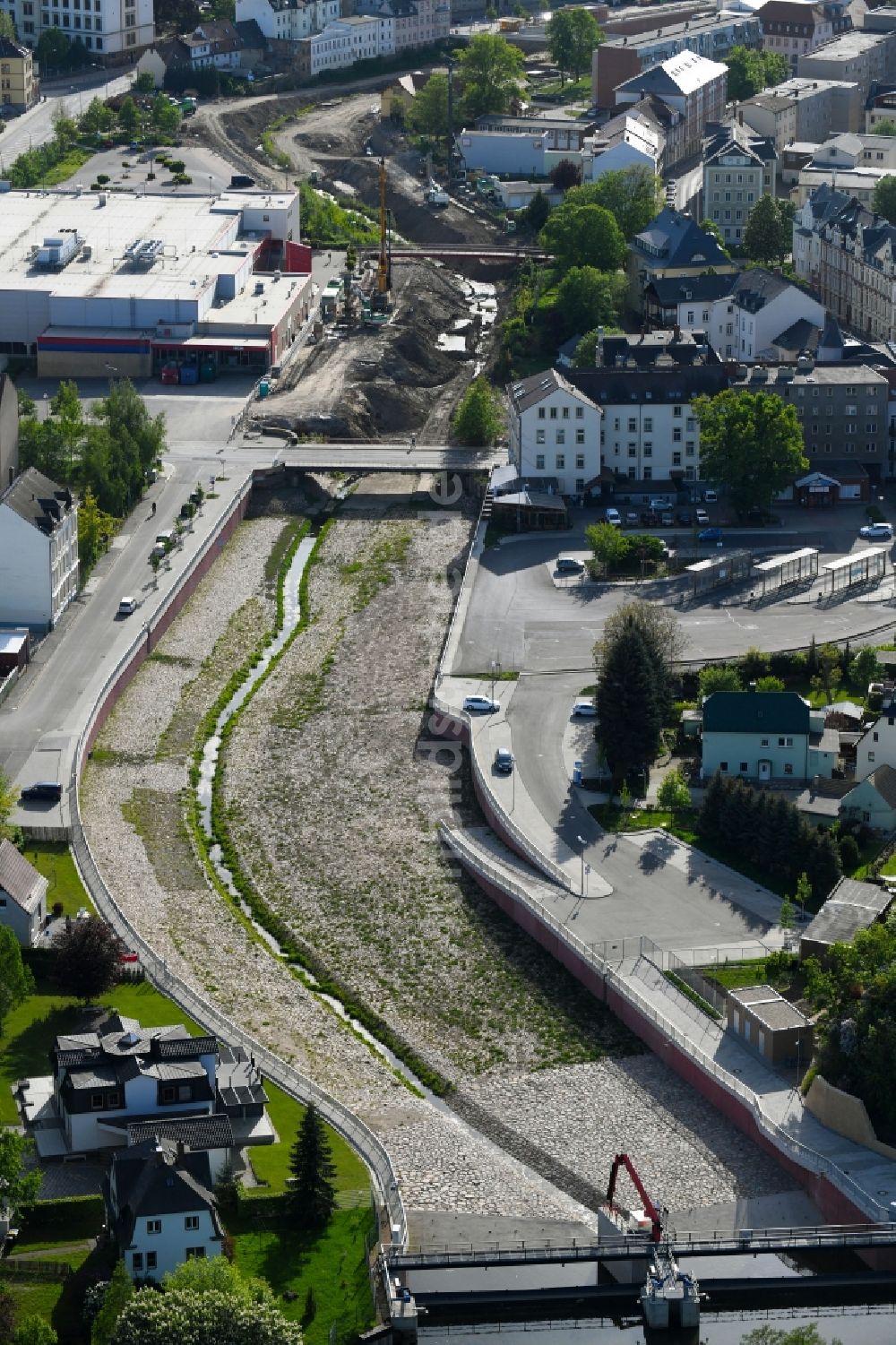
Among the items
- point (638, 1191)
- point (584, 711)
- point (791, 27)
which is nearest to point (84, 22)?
point (791, 27)

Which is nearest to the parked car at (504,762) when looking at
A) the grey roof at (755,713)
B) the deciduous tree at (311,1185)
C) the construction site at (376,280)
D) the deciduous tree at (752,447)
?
the grey roof at (755,713)

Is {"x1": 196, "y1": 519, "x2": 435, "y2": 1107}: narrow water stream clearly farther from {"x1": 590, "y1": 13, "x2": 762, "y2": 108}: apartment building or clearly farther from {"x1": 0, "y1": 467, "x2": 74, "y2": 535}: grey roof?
{"x1": 590, "y1": 13, "x2": 762, "y2": 108}: apartment building

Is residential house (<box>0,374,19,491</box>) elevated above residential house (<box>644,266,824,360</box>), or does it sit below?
above

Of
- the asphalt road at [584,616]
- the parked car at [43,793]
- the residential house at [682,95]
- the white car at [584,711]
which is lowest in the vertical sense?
the residential house at [682,95]

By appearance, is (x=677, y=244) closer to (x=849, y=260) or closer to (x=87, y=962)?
(x=849, y=260)

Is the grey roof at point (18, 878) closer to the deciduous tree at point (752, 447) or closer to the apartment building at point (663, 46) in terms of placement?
the deciduous tree at point (752, 447)

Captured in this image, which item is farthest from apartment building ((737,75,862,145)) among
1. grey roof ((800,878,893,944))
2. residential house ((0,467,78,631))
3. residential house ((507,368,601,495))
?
grey roof ((800,878,893,944))

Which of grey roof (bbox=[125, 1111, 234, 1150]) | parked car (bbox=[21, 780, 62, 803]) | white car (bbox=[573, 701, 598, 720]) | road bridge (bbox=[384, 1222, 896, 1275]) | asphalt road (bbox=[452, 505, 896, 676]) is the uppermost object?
grey roof (bbox=[125, 1111, 234, 1150])
